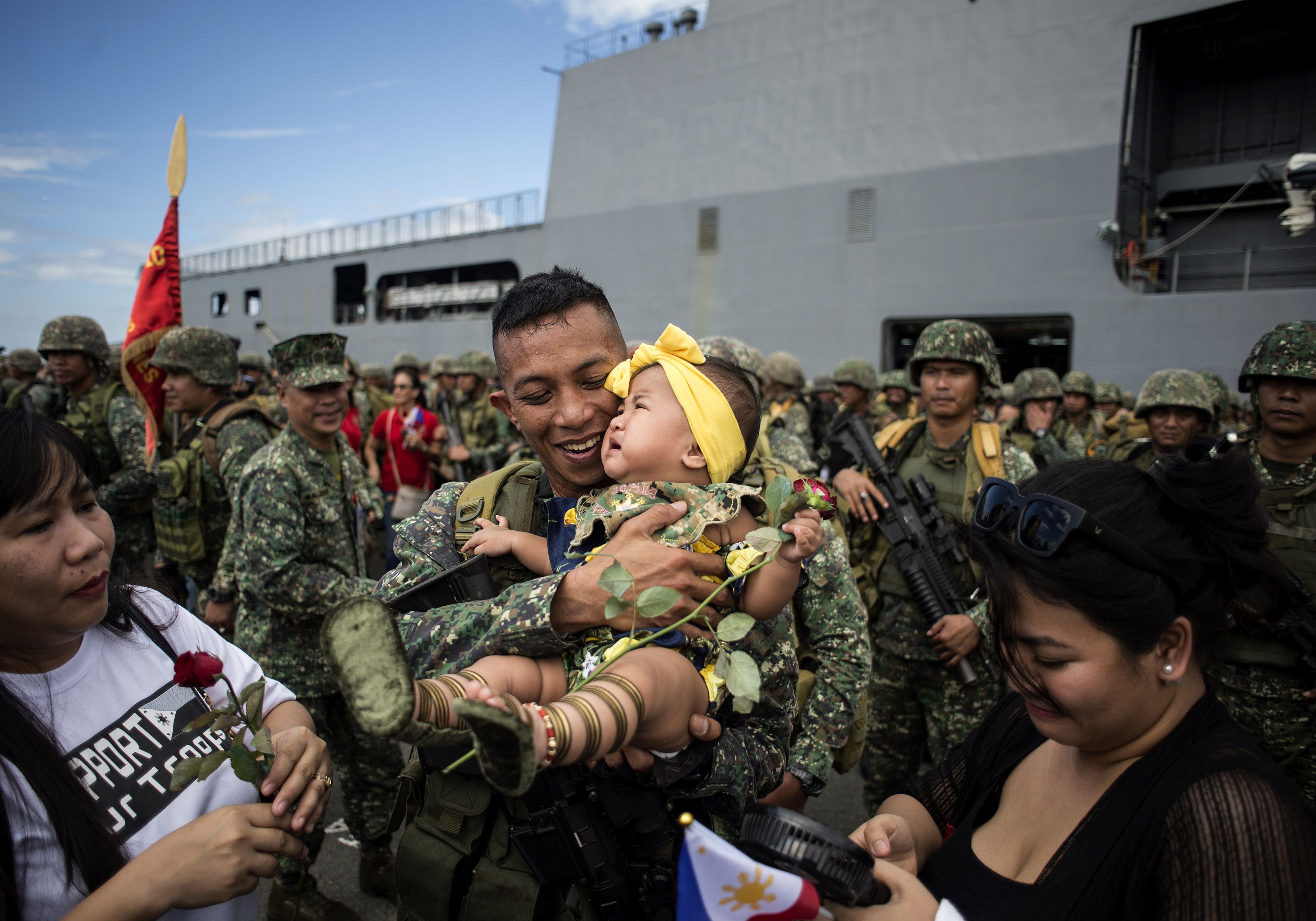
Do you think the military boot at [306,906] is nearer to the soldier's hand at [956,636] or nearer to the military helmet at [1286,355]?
the soldier's hand at [956,636]

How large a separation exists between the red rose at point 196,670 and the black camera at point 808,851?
0.98 meters

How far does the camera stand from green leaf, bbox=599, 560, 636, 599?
132cm

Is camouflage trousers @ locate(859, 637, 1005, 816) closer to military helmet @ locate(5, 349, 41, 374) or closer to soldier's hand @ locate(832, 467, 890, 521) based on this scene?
soldier's hand @ locate(832, 467, 890, 521)

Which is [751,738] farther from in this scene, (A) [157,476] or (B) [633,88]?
(B) [633,88]

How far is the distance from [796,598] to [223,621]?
301 centimetres

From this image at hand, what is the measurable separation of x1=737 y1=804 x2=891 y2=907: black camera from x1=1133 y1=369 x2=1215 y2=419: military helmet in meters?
4.92

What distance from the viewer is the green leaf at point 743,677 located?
126cm

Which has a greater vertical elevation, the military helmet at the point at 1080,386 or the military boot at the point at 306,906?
the military helmet at the point at 1080,386

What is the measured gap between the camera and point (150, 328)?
4.47m

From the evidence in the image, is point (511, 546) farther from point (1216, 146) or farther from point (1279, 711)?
point (1216, 146)

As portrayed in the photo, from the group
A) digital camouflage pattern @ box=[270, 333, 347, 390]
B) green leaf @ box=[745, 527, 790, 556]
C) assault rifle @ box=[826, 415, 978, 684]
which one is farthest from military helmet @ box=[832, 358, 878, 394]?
green leaf @ box=[745, 527, 790, 556]

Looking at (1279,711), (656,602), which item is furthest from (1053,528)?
(1279,711)

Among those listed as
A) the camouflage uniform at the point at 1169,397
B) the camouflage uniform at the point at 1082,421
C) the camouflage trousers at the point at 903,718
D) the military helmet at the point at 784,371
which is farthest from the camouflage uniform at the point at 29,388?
the camouflage uniform at the point at 1082,421

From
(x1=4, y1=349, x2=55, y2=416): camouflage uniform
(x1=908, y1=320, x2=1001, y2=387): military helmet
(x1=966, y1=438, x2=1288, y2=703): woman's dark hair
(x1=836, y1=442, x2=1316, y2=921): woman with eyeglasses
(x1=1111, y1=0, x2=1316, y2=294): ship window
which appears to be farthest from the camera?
(x1=1111, y1=0, x2=1316, y2=294): ship window
